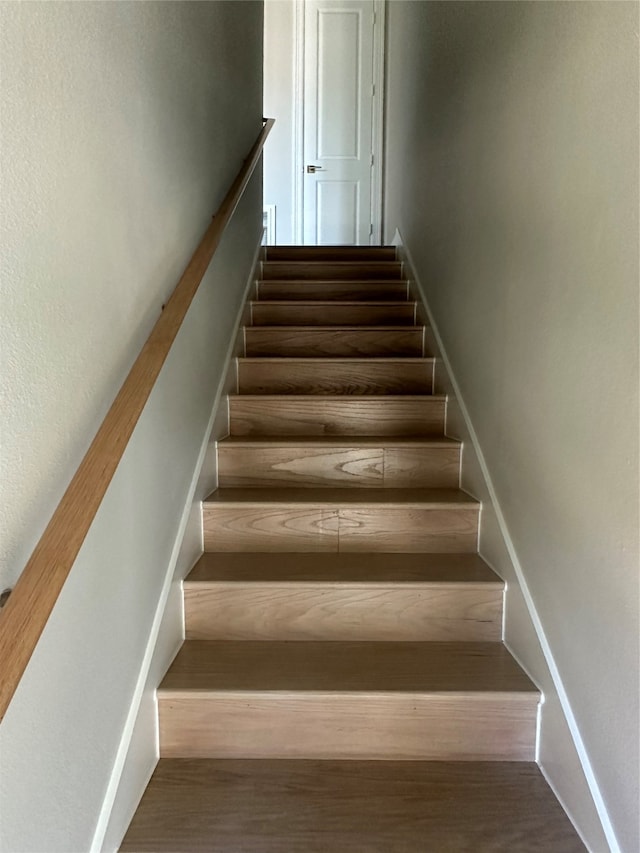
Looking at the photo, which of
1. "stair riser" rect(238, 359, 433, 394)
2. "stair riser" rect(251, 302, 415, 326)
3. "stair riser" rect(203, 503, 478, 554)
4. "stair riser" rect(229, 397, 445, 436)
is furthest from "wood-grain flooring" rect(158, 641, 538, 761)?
"stair riser" rect(251, 302, 415, 326)

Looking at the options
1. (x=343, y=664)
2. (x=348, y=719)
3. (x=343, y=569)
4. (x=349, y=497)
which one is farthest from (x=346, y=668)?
(x=349, y=497)

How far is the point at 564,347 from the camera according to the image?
126cm

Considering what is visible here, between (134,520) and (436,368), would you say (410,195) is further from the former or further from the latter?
(134,520)

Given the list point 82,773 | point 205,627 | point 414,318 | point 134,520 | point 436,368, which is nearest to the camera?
point 82,773

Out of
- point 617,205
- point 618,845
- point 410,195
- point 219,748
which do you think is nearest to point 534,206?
point 617,205

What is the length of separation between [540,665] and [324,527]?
2.42ft

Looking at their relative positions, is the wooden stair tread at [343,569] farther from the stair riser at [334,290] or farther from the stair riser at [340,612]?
the stair riser at [334,290]

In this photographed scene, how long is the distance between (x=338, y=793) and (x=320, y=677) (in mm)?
244

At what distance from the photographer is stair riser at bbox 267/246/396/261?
3672mm

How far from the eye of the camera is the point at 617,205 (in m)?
1.04

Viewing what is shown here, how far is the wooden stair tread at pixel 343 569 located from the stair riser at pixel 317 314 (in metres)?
1.47

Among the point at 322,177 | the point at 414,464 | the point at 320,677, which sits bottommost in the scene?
the point at 320,677

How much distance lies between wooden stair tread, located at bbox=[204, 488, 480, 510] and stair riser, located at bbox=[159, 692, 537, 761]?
61cm

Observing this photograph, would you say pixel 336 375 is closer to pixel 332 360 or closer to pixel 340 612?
pixel 332 360
